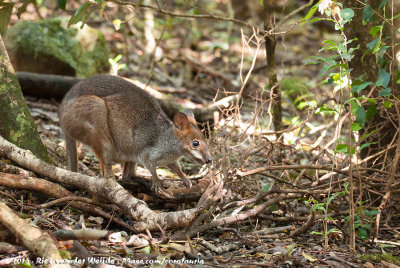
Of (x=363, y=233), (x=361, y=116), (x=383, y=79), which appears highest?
(x=383, y=79)

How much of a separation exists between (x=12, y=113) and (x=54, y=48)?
465 centimetres

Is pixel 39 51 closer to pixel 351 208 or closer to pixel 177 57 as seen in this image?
pixel 177 57

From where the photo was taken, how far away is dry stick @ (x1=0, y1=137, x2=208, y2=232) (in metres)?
4.18

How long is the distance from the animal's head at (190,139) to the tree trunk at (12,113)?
1747 mm

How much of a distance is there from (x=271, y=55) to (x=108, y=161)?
258 cm

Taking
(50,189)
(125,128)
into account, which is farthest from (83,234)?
(125,128)

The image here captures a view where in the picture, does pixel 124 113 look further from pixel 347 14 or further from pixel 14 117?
pixel 347 14

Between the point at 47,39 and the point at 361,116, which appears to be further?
the point at 47,39

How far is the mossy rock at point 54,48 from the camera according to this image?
9.01 metres

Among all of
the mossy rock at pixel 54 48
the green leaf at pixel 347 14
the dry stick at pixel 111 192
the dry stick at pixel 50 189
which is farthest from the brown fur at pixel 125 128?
the mossy rock at pixel 54 48

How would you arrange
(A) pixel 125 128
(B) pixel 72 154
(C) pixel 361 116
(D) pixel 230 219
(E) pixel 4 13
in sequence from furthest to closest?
(A) pixel 125 128, (B) pixel 72 154, (E) pixel 4 13, (D) pixel 230 219, (C) pixel 361 116

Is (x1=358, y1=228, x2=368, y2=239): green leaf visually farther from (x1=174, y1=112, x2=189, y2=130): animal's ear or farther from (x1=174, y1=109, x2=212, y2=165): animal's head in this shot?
(x1=174, y1=112, x2=189, y2=130): animal's ear

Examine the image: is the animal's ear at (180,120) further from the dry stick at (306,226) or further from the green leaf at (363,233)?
the green leaf at (363,233)

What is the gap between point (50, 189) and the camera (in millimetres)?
4531
